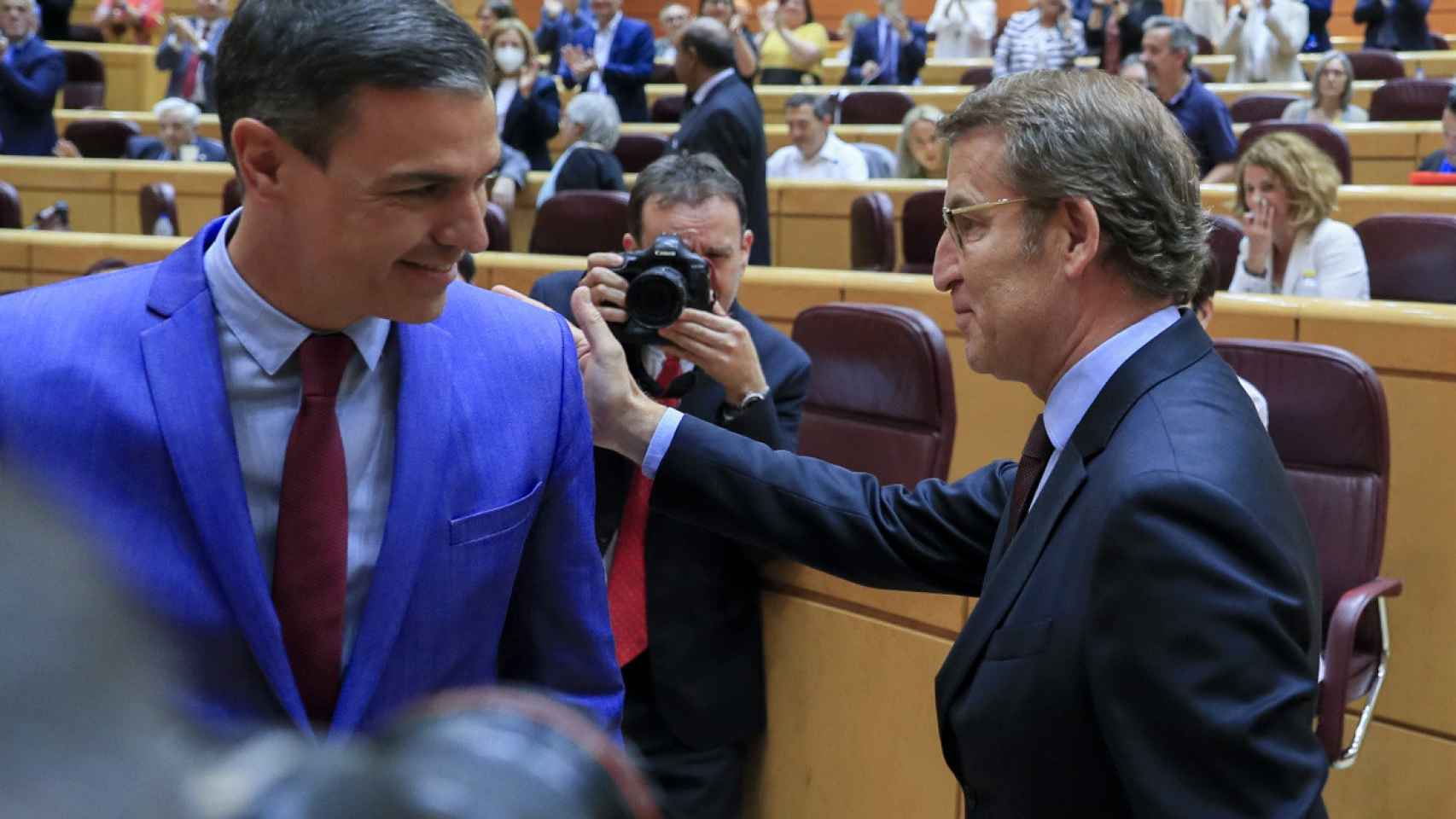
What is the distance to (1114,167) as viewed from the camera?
4.43ft

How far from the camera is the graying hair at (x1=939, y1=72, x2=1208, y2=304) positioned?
53.1 inches

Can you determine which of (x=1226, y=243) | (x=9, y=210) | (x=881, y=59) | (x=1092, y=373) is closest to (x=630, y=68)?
(x=881, y=59)

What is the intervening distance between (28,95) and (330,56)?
806 cm

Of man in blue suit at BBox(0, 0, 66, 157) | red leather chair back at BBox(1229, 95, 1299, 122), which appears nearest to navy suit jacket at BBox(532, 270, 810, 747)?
red leather chair back at BBox(1229, 95, 1299, 122)

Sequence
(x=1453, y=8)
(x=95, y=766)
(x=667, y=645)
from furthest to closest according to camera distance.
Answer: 1. (x=1453, y=8)
2. (x=667, y=645)
3. (x=95, y=766)

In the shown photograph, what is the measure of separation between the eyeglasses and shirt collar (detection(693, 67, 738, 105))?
4.01 m

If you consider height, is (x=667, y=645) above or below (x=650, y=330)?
below

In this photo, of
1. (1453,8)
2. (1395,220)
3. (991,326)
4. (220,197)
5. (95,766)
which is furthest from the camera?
(1453,8)

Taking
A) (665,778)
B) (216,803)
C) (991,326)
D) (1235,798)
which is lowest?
(665,778)

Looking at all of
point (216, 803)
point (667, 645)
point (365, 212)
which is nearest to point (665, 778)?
point (667, 645)

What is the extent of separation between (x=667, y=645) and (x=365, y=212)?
1.21 m

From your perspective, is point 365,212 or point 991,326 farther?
point 991,326

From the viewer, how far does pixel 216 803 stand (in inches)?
12.5

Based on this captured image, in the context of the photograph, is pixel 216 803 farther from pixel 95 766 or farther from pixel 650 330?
pixel 650 330
